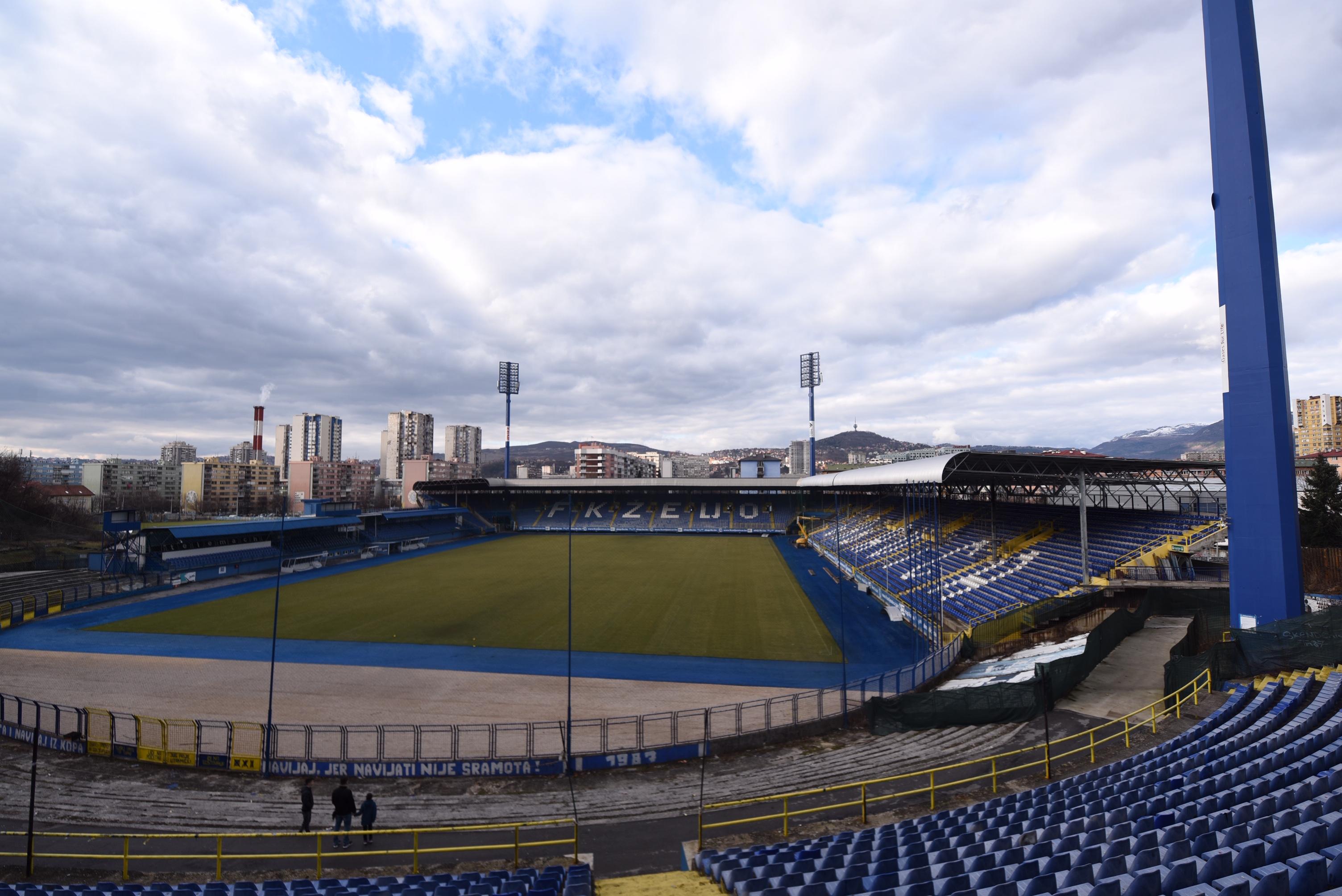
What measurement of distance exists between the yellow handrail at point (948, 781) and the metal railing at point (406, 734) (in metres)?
2.68

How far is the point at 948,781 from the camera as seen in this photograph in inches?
470

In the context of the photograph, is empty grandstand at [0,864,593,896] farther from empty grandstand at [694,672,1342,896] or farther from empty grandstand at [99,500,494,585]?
empty grandstand at [99,500,494,585]

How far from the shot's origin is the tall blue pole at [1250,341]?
17078 millimetres

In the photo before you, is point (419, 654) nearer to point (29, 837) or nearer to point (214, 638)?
point (214, 638)

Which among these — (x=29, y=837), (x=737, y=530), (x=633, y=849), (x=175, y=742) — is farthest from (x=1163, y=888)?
(x=737, y=530)

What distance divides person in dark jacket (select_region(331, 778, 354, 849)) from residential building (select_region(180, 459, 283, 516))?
437ft

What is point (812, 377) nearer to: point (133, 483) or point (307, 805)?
point (307, 805)

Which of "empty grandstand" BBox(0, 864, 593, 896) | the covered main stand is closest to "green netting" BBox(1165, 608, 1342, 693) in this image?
the covered main stand

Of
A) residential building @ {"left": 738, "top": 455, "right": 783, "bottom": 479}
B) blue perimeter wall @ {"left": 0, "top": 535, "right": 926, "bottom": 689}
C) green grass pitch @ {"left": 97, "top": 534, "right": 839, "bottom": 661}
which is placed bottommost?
blue perimeter wall @ {"left": 0, "top": 535, "right": 926, "bottom": 689}

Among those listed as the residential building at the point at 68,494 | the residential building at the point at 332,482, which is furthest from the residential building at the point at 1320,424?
the residential building at the point at 68,494

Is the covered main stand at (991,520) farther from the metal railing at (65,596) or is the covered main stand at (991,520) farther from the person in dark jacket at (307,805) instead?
the metal railing at (65,596)

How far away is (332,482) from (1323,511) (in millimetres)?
168689

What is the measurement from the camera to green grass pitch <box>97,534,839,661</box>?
1030 inches

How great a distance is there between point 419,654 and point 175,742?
8957mm
